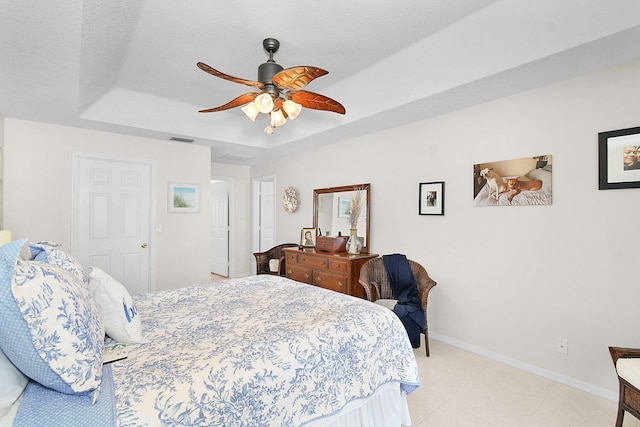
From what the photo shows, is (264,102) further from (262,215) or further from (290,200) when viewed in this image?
(262,215)

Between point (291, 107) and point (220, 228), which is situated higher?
point (291, 107)

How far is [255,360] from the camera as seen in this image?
4.22 feet

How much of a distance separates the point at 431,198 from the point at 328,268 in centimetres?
142

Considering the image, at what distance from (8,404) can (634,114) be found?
353 cm

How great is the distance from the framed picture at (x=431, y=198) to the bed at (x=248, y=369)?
167 centimetres

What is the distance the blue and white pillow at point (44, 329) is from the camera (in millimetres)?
904

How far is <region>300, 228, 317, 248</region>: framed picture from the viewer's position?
445 cm

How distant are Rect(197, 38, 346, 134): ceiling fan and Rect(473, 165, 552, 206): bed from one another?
1.60 metres

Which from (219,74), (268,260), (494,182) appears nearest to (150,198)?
(268,260)

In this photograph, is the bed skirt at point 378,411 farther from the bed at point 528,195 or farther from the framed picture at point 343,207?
the framed picture at point 343,207

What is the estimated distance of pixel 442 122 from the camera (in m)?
3.23

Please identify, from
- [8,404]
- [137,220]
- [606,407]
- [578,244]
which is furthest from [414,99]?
[137,220]

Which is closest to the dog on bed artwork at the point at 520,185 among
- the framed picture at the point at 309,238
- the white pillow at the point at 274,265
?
the framed picture at the point at 309,238

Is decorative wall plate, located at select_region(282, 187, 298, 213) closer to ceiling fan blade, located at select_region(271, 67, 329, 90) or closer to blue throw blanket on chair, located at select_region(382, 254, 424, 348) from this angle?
blue throw blanket on chair, located at select_region(382, 254, 424, 348)
